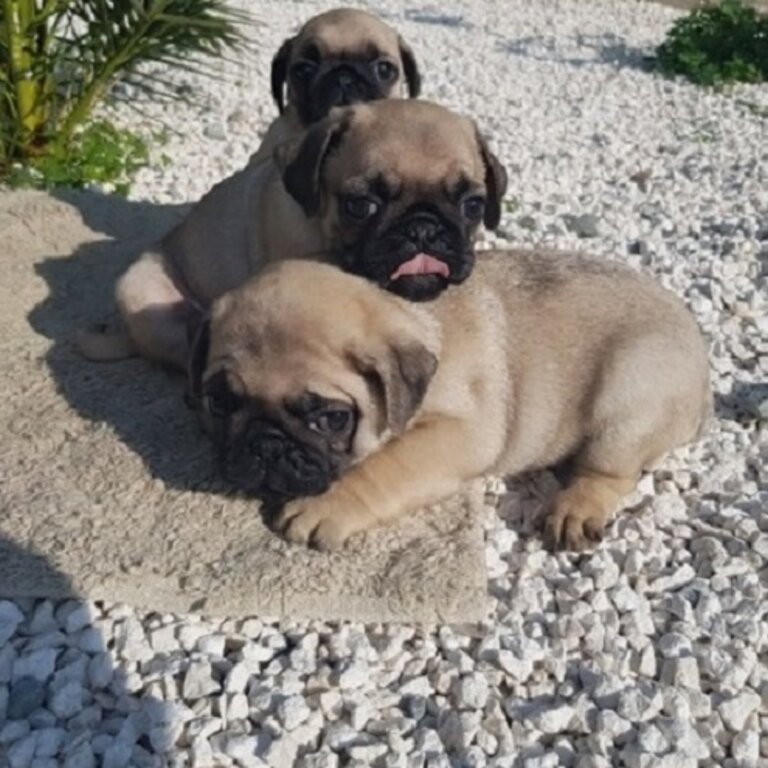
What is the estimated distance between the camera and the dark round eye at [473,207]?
5.81 m

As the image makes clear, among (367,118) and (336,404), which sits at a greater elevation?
(367,118)

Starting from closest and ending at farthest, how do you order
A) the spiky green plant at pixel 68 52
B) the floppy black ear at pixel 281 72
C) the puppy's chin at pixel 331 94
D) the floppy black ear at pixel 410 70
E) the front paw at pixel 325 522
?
the front paw at pixel 325 522 → the puppy's chin at pixel 331 94 → the floppy black ear at pixel 281 72 → the floppy black ear at pixel 410 70 → the spiky green plant at pixel 68 52

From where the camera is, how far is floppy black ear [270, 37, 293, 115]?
753cm

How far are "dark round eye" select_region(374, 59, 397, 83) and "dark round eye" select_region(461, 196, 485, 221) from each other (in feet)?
5.79

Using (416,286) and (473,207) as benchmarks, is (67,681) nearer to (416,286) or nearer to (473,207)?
(416,286)

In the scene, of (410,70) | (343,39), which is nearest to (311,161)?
(343,39)

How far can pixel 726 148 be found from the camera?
448 inches

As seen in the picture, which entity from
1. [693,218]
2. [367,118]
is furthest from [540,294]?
[693,218]

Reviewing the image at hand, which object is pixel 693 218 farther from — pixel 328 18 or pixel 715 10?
pixel 715 10

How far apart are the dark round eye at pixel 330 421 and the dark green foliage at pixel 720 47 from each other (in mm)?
9866

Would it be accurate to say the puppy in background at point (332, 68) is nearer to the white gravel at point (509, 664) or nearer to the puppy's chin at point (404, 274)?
the puppy's chin at point (404, 274)

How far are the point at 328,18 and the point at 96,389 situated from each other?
8.97ft

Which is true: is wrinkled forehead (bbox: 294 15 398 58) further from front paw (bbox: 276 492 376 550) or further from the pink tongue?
front paw (bbox: 276 492 376 550)

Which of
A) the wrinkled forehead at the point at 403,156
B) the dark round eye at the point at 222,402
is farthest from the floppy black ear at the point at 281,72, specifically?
the dark round eye at the point at 222,402
